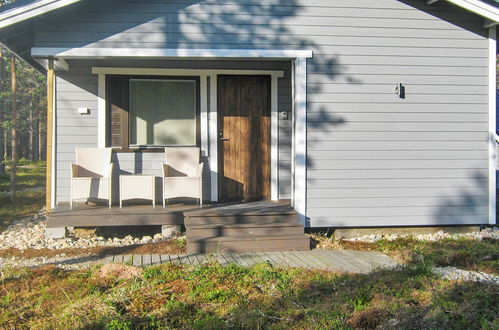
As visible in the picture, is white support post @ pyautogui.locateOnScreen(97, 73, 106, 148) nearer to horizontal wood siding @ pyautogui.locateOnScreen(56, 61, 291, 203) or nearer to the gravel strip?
horizontal wood siding @ pyautogui.locateOnScreen(56, 61, 291, 203)

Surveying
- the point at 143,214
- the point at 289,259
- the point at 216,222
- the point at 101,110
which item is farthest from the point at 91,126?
the point at 289,259

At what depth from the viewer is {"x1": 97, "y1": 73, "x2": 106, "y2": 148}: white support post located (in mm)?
7320

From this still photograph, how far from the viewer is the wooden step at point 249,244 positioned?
5793mm

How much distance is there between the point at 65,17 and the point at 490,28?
557cm

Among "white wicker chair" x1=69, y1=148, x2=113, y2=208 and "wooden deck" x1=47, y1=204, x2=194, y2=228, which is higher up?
"white wicker chair" x1=69, y1=148, x2=113, y2=208

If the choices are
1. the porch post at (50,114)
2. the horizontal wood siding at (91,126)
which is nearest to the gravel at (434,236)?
the horizontal wood siding at (91,126)

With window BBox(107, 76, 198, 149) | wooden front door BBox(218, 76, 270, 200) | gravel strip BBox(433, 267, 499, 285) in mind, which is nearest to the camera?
gravel strip BBox(433, 267, 499, 285)

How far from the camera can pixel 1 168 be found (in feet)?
56.1

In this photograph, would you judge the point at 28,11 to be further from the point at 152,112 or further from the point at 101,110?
the point at 152,112

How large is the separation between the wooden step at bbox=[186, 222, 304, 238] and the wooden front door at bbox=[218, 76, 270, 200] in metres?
1.65

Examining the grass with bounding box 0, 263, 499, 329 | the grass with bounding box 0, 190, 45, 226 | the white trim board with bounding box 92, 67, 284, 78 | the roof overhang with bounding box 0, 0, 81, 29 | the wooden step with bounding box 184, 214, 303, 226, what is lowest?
the grass with bounding box 0, 263, 499, 329

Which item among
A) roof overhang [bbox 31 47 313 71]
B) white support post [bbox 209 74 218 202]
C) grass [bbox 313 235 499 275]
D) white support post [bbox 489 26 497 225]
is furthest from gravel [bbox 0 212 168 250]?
white support post [bbox 489 26 497 225]

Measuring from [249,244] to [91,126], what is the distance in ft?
10.1

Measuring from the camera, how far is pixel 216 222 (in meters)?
6.18
